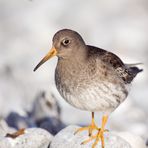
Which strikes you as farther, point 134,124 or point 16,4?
point 16,4

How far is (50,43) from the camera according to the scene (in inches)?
731

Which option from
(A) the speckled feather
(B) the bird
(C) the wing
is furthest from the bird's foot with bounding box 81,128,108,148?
(C) the wing

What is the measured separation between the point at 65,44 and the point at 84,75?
648 mm

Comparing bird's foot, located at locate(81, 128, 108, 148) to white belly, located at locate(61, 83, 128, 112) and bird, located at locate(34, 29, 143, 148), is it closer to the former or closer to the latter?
bird, located at locate(34, 29, 143, 148)

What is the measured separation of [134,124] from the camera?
15836 mm

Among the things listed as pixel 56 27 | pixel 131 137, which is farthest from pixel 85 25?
pixel 131 137

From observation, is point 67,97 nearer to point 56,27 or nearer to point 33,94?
point 33,94

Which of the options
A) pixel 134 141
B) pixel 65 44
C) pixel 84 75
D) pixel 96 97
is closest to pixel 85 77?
pixel 84 75

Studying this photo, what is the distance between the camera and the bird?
11.3m

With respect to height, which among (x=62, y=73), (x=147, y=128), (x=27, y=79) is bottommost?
(x=147, y=128)

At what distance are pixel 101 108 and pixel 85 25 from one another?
7880 millimetres

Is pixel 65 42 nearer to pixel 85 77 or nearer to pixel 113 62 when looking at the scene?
pixel 85 77

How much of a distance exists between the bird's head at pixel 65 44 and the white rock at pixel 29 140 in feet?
5.56

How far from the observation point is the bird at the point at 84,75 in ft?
37.1
